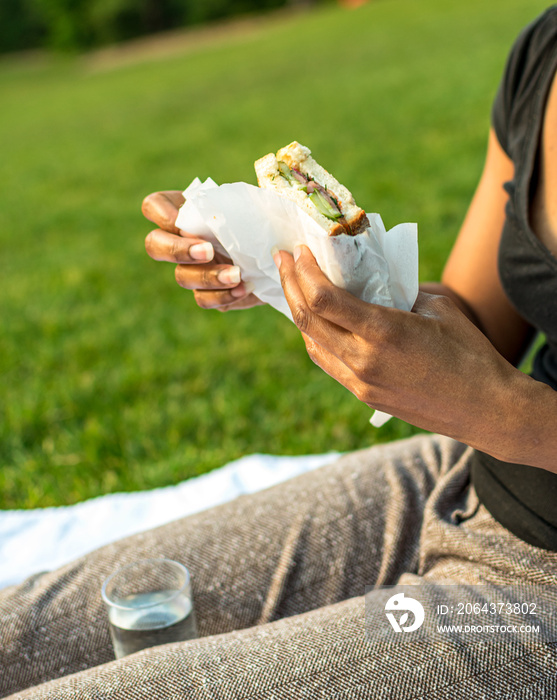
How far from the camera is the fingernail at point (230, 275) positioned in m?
1.31

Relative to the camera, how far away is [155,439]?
110 inches

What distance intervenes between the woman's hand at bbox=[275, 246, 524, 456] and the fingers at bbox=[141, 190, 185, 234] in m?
0.39

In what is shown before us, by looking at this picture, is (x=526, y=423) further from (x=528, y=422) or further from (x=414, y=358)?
Result: (x=414, y=358)

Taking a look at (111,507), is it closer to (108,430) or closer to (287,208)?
(108,430)

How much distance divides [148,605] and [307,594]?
307mm

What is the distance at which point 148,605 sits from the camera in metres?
1.27

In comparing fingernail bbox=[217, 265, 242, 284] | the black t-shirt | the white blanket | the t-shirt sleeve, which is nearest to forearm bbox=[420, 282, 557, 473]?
the black t-shirt

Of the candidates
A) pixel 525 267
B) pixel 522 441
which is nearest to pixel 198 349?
pixel 525 267

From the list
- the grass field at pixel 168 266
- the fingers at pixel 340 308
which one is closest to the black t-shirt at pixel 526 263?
the fingers at pixel 340 308

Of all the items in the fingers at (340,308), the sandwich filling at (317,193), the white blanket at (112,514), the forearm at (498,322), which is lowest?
the white blanket at (112,514)

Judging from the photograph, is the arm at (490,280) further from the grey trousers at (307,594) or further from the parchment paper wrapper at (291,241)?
the parchment paper wrapper at (291,241)

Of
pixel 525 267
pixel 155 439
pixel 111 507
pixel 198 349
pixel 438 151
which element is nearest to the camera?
pixel 525 267

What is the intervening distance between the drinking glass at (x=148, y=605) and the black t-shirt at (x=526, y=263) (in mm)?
601

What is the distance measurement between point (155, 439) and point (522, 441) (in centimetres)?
194
